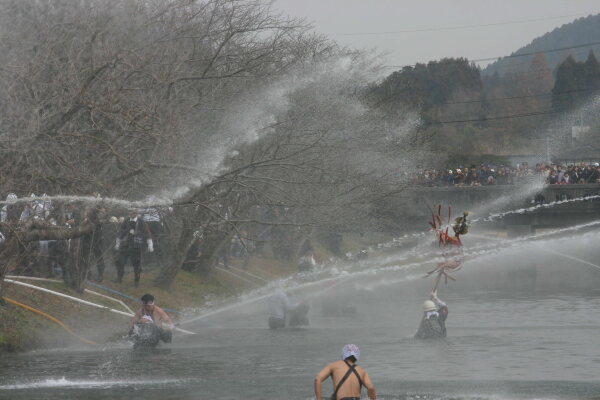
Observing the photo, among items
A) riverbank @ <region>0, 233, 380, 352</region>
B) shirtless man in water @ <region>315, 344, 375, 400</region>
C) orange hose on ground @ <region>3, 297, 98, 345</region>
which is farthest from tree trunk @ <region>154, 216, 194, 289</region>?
shirtless man in water @ <region>315, 344, 375, 400</region>

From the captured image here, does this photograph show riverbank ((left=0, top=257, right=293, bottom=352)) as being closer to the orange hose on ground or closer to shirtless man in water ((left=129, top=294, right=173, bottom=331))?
the orange hose on ground

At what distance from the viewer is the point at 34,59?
2580 centimetres

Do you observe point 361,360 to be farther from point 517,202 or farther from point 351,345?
point 517,202

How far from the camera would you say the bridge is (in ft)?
186

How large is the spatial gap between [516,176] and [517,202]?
5.58 metres

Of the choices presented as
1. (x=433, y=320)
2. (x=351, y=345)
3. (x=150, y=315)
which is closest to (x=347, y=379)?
(x=351, y=345)

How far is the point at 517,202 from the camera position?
2367 inches

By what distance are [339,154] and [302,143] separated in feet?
11.1

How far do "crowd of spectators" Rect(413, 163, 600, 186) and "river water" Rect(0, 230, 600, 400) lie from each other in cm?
1716

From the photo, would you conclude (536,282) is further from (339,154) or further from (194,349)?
(194,349)

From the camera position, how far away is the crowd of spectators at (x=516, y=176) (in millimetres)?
59094

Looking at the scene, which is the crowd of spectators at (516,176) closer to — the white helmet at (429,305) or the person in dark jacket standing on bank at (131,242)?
the person in dark jacket standing on bank at (131,242)

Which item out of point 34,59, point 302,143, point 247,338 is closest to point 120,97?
point 34,59

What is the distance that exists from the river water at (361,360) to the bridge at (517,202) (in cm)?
1447
